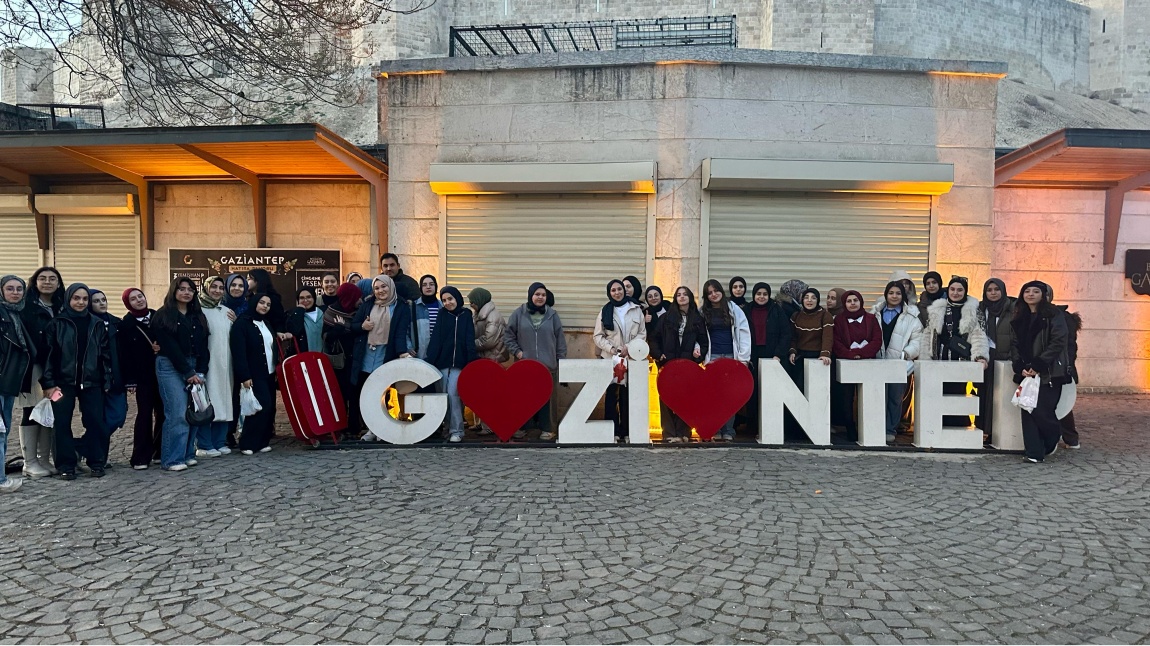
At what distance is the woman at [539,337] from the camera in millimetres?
7821

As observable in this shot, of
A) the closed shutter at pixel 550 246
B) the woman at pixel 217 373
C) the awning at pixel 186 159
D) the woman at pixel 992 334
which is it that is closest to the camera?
the woman at pixel 217 373

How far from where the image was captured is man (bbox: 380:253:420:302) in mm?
8047

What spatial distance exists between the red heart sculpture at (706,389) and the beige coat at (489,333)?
6.25ft

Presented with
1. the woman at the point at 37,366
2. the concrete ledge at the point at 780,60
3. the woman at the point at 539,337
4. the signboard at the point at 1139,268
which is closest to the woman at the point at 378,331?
the woman at the point at 539,337

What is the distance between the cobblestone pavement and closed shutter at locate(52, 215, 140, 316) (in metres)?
6.98

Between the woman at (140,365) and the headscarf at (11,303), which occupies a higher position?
the headscarf at (11,303)

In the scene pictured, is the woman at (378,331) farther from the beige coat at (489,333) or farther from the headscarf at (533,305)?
the headscarf at (533,305)

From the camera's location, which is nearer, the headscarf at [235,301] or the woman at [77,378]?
the woman at [77,378]

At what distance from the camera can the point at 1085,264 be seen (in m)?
10.7

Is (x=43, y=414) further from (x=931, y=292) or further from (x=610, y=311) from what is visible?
(x=931, y=292)

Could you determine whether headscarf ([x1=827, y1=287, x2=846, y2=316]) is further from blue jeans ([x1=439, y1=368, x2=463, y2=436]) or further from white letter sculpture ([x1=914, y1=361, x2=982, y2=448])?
blue jeans ([x1=439, y1=368, x2=463, y2=436])

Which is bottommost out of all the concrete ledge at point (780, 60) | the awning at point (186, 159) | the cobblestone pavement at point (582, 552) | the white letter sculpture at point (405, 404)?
the cobblestone pavement at point (582, 552)

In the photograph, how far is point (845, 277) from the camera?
929cm

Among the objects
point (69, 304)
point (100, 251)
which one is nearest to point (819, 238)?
point (69, 304)
